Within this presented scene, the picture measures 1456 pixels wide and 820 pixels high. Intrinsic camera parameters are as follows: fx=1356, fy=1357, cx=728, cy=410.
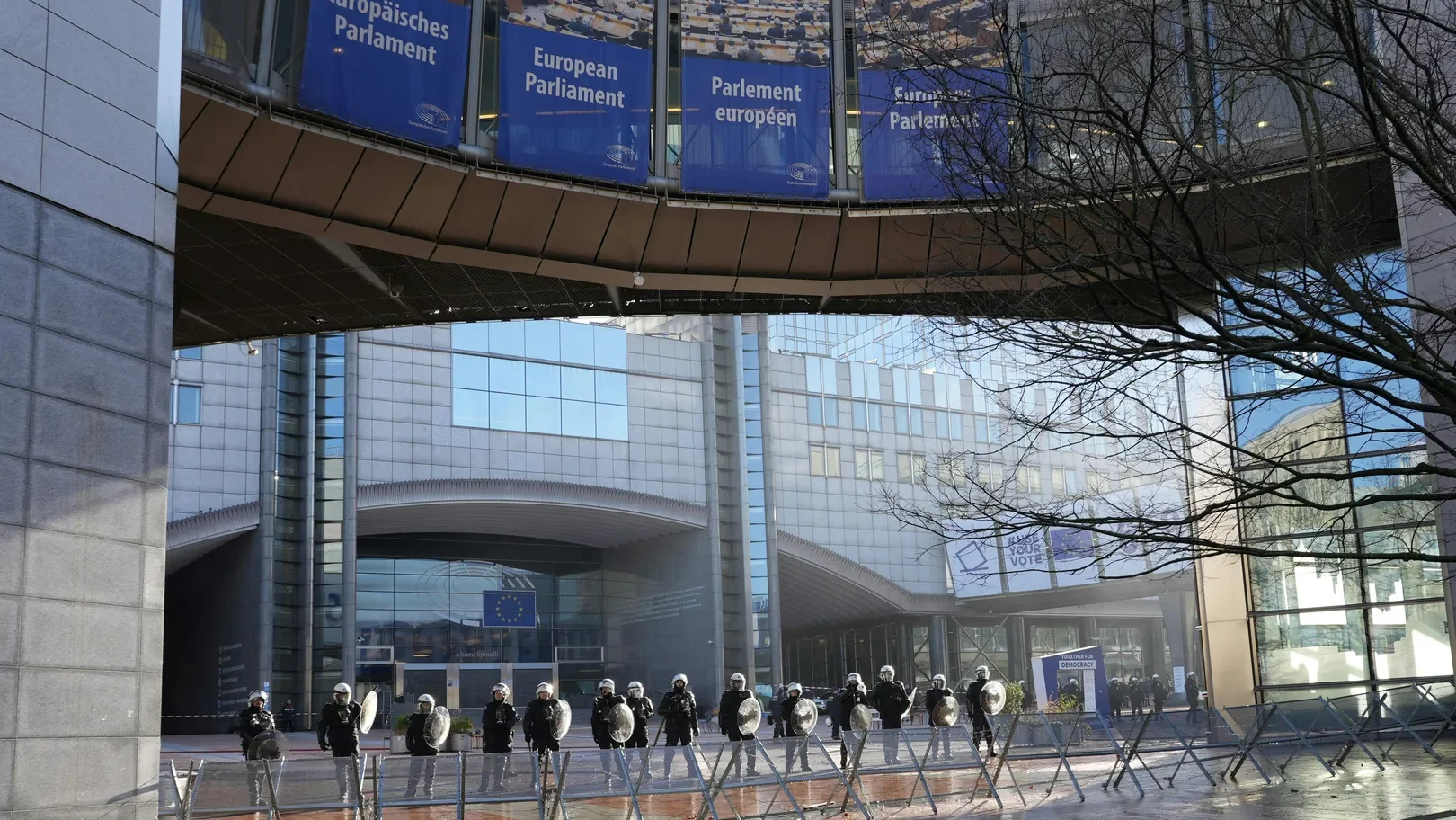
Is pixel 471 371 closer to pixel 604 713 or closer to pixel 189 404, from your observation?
pixel 189 404

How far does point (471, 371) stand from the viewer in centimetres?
5462

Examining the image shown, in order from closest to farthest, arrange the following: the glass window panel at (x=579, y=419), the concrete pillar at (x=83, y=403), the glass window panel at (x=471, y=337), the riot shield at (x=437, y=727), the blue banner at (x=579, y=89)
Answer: the concrete pillar at (x=83, y=403) → the riot shield at (x=437, y=727) → the blue banner at (x=579, y=89) → the glass window panel at (x=471, y=337) → the glass window panel at (x=579, y=419)

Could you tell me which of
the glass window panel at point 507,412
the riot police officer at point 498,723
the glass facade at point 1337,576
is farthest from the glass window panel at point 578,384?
the riot police officer at point 498,723

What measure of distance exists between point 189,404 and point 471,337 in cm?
1137

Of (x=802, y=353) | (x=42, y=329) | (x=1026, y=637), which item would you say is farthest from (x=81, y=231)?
(x=1026, y=637)

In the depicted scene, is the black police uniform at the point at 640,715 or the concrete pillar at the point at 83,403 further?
the black police uniform at the point at 640,715

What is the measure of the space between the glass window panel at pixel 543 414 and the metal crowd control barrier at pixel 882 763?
39.9 m

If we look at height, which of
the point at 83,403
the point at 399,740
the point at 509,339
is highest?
the point at 509,339

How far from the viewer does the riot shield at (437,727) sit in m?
16.7

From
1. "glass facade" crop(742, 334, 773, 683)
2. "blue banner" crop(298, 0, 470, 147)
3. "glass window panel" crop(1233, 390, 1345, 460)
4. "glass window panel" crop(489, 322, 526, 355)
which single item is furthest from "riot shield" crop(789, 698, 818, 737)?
"glass facade" crop(742, 334, 773, 683)

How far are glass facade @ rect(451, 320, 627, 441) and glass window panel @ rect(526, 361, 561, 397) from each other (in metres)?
0.04

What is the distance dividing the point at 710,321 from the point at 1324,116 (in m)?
47.5

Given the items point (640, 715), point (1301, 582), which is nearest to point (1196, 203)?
point (1301, 582)

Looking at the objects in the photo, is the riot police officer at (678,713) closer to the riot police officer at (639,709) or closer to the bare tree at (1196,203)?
the riot police officer at (639,709)
